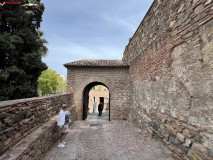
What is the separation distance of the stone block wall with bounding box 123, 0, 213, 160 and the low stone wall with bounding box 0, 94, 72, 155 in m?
3.71

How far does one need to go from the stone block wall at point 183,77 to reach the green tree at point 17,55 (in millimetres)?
9960

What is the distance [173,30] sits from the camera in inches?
119

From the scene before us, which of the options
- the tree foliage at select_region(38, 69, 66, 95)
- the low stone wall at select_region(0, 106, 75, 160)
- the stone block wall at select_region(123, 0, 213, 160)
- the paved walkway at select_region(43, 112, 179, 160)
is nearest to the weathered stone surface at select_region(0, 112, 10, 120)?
the low stone wall at select_region(0, 106, 75, 160)

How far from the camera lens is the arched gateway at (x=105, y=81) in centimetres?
763

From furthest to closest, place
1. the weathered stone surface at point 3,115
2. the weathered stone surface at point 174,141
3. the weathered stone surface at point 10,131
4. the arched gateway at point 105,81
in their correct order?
the arched gateway at point 105,81 → the weathered stone surface at point 174,141 → the weathered stone surface at point 10,131 → the weathered stone surface at point 3,115

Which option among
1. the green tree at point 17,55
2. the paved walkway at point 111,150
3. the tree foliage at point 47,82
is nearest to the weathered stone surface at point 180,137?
the paved walkway at point 111,150

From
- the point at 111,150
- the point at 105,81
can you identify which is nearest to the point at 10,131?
the point at 111,150

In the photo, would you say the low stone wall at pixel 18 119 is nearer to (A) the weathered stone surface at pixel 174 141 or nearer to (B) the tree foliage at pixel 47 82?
(A) the weathered stone surface at pixel 174 141

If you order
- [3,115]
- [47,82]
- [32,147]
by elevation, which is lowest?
[32,147]

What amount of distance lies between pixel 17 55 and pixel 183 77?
11645 millimetres

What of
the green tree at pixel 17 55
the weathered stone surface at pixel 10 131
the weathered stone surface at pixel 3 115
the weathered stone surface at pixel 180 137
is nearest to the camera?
the weathered stone surface at pixel 3 115

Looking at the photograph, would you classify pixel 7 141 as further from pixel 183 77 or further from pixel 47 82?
pixel 47 82

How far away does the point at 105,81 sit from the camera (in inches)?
307

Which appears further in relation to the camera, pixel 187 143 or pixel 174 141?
pixel 174 141
